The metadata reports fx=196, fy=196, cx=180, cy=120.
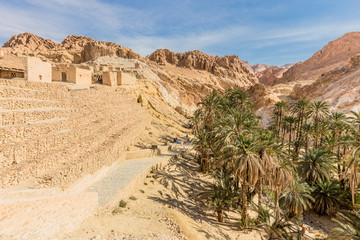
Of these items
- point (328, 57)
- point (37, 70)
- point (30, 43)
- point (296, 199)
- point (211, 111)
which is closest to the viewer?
point (296, 199)

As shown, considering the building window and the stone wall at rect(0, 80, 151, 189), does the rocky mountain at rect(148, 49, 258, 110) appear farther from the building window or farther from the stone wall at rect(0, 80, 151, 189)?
the stone wall at rect(0, 80, 151, 189)

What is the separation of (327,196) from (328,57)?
9508 cm

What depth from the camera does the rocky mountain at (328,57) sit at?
8031 centimetres

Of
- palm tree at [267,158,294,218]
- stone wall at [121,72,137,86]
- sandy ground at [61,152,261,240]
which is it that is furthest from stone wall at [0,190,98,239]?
stone wall at [121,72,137,86]

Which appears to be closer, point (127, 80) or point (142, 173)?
point (142, 173)

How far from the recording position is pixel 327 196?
641 inches

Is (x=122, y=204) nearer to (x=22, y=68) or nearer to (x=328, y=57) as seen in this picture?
(x=22, y=68)

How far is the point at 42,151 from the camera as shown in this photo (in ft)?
36.3

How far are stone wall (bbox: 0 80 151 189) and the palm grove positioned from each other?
28.6 ft

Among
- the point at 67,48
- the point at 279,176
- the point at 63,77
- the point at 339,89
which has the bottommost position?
the point at 279,176

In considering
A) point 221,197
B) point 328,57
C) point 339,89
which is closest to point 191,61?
point 339,89

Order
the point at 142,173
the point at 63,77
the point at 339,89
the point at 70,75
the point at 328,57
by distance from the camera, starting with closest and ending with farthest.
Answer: the point at 142,173, the point at 70,75, the point at 63,77, the point at 339,89, the point at 328,57

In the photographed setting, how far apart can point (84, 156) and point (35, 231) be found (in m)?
6.16

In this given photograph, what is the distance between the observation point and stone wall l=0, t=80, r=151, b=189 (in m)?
9.58
